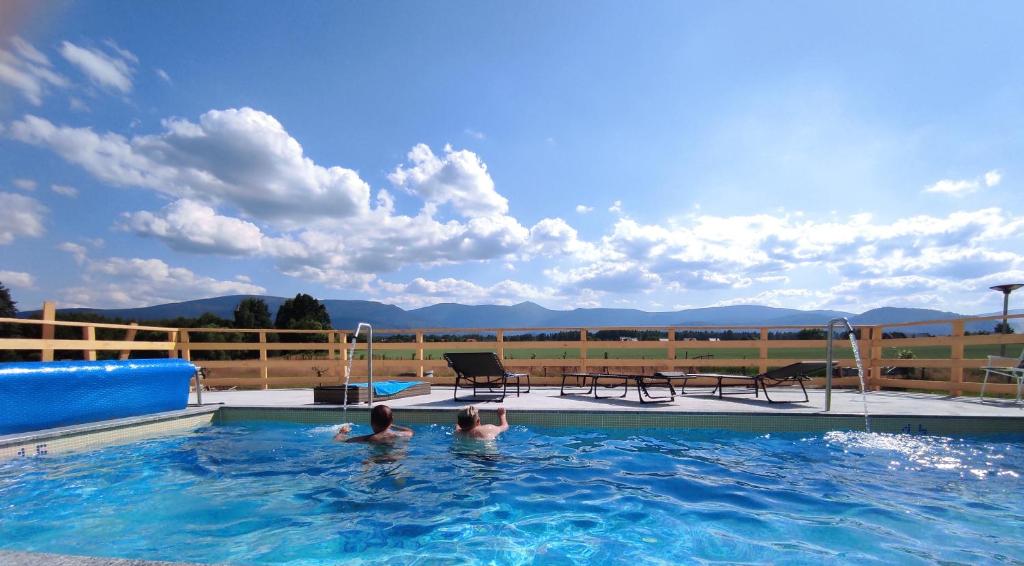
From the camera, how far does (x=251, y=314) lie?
212 feet

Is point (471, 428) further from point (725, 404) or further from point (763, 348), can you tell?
point (763, 348)

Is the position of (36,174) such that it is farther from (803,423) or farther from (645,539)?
(803,423)

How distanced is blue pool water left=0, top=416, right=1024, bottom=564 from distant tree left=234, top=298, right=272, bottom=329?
63595 mm

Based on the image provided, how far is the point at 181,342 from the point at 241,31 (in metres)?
5.47

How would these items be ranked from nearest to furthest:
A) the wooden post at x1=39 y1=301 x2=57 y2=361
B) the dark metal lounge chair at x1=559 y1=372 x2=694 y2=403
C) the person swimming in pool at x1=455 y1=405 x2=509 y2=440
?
the person swimming in pool at x1=455 y1=405 x2=509 y2=440
the wooden post at x1=39 y1=301 x2=57 y2=361
the dark metal lounge chair at x1=559 y1=372 x2=694 y2=403

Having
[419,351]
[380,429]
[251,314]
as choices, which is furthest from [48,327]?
[251,314]

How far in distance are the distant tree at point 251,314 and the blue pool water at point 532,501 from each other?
63595mm

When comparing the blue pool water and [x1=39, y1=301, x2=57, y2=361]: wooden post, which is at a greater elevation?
[x1=39, y1=301, x2=57, y2=361]: wooden post

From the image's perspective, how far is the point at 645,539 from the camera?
2740 mm

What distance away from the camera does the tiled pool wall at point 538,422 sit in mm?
4766

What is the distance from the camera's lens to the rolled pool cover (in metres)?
4.48

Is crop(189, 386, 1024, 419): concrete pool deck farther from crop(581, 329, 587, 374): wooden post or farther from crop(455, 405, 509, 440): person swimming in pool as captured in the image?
crop(581, 329, 587, 374): wooden post

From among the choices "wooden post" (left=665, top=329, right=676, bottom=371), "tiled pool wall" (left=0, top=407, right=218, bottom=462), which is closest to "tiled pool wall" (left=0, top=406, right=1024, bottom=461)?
"tiled pool wall" (left=0, top=407, right=218, bottom=462)

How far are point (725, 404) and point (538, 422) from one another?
8.30 feet
